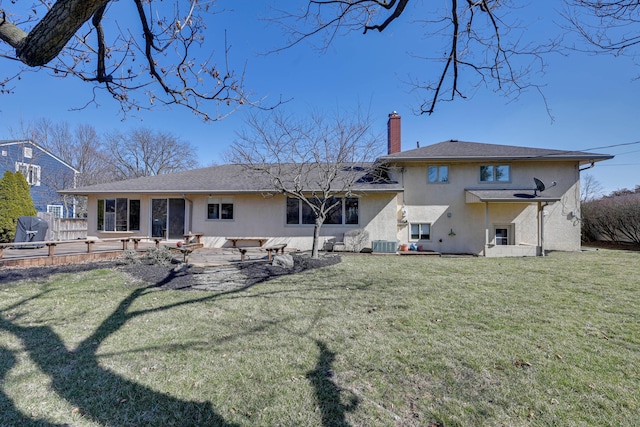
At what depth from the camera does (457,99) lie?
14.3ft

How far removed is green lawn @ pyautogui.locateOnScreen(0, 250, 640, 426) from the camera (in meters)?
2.45

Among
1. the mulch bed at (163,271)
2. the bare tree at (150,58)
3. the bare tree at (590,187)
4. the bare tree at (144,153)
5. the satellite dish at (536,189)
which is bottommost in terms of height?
the mulch bed at (163,271)

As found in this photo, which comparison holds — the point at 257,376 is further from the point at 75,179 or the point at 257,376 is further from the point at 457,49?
the point at 75,179

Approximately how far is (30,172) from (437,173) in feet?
92.8

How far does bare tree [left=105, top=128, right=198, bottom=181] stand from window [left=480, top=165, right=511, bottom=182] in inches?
1297

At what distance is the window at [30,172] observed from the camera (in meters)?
20.3

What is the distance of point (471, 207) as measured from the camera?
13602 mm

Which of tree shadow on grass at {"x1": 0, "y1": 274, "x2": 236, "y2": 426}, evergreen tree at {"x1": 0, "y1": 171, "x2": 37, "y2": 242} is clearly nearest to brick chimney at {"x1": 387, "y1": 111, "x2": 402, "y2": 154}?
tree shadow on grass at {"x1": 0, "y1": 274, "x2": 236, "y2": 426}

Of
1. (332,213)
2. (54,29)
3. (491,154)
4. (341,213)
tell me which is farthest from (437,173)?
(54,29)

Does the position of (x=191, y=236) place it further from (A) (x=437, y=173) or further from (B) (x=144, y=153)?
(B) (x=144, y=153)

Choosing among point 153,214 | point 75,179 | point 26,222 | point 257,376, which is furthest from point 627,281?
point 75,179

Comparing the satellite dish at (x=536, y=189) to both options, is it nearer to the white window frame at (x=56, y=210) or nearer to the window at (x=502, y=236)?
the window at (x=502, y=236)

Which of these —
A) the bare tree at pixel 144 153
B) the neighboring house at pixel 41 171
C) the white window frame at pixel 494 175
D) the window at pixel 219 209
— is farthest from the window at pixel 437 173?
the bare tree at pixel 144 153

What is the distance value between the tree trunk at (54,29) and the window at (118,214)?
12873 millimetres
